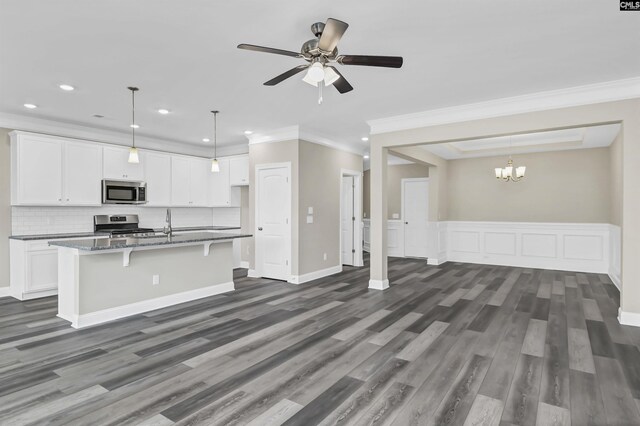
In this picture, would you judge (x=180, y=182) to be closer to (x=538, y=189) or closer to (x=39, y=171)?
(x=39, y=171)

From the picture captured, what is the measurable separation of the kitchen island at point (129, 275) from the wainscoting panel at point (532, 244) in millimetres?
5505

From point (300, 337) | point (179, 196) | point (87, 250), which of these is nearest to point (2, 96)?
point (87, 250)

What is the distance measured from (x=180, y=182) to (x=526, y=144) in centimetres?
721

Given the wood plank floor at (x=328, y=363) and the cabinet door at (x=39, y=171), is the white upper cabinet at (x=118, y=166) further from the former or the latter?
the wood plank floor at (x=328, y=363)

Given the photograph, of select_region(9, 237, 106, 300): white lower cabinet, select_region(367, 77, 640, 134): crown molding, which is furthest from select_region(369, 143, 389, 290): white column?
select_region(9, 237, 106, 300): white lower cabinet

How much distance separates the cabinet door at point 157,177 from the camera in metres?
6.66

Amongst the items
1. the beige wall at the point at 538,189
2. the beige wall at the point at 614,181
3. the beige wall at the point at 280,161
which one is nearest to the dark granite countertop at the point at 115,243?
the beige wall at the point at 280,161

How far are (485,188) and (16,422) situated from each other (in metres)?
8.57

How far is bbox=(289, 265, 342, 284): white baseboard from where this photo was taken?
604cm

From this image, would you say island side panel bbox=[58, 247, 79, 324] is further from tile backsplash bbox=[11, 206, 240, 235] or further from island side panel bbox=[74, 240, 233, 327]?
tile backsplash bbox=[11, 206, 240, 235]

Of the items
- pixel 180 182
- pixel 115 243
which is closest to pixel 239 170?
pixel 180 182

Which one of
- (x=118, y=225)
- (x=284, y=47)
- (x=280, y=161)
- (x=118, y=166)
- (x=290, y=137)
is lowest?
(x=118, y=225)

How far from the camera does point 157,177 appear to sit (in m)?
6.79

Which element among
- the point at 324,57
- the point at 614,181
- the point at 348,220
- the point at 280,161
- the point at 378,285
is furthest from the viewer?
the point at 348,220
